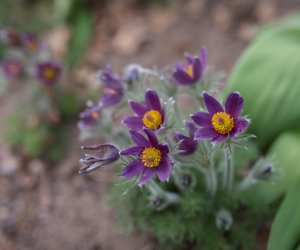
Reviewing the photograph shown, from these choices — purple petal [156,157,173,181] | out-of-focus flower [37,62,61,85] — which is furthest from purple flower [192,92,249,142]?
out-of-focus flower [37,62,61,85]

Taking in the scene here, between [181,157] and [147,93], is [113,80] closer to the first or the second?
[147,93]

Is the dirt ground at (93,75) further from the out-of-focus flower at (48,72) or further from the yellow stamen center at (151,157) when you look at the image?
the yellow stamen center at (151,157)

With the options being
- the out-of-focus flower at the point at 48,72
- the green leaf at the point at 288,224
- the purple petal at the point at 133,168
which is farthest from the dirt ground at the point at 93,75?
the purple petal at the point at 133,168

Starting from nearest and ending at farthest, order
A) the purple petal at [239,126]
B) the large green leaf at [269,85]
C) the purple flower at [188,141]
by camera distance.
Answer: the purple petal at [239,126], the purple flower at [188,141], the large green leaf at [269,85]

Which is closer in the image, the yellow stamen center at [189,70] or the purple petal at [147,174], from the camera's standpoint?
the purple petal at [147,174]

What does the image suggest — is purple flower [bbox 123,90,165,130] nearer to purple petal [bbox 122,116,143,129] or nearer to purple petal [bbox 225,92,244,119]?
purple petal [bbox 122,116,143,129]

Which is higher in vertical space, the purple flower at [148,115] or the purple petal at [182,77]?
the purple petal at [182,77]
